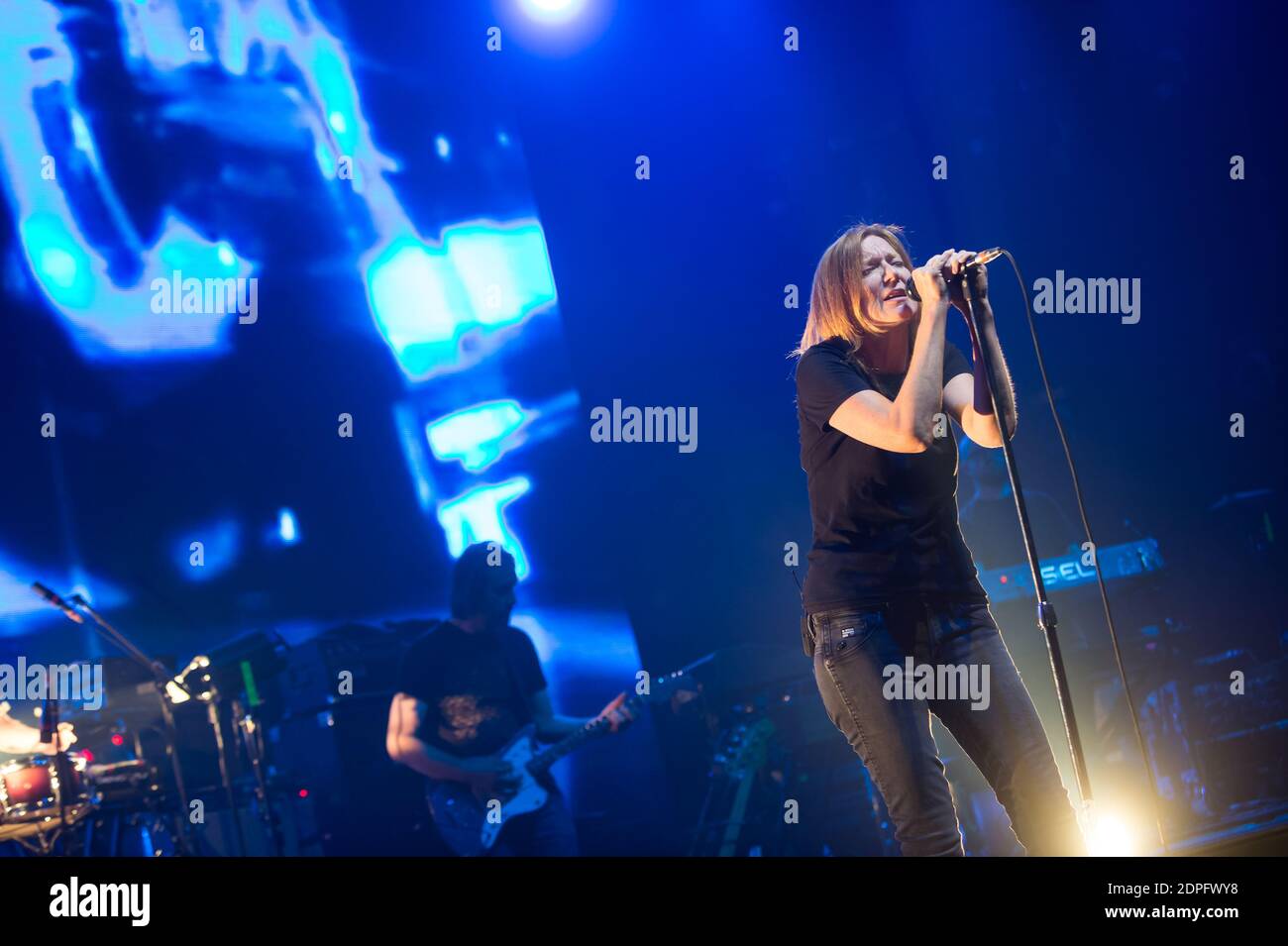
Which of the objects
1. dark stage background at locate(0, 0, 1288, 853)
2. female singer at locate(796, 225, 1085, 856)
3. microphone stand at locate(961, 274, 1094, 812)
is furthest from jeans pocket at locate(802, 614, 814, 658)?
dark stage background at locate(0, 0, 1288, 853)

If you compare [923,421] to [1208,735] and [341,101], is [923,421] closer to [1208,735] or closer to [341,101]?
[1208,735]

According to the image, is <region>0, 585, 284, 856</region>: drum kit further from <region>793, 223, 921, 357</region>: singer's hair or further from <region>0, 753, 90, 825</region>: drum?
<region>793, 223, 921, 357</region>: singer's hair

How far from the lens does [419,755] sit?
12.0 ft

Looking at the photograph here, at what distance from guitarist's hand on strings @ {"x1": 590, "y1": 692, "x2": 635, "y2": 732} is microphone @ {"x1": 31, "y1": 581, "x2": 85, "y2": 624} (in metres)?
2.00

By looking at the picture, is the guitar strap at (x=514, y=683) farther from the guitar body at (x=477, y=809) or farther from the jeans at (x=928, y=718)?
the jeans at (x=928, y=718)

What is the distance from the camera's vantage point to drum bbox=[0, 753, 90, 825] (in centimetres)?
352

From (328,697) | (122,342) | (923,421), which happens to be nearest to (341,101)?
(122,342)

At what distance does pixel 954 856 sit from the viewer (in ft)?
6.26

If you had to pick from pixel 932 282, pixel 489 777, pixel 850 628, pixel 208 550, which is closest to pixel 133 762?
pixel 208 550

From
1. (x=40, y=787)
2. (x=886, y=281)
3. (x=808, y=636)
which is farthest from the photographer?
(x=40, y=787)

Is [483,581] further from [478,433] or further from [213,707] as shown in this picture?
[213,707]

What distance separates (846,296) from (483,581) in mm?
2074

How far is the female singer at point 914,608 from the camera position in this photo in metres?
1.89

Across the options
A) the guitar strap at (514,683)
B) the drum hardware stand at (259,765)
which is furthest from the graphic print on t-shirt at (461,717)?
the drum hardware stand at (259,765)
